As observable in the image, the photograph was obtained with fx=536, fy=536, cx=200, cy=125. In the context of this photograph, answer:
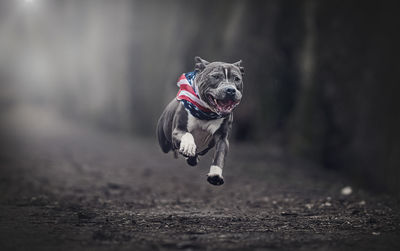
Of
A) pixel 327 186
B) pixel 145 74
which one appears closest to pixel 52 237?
pixel 327 186

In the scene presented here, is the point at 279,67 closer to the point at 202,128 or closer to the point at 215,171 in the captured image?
the point at 202,128

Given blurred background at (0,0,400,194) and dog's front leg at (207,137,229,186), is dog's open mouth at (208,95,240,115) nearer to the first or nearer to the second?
dog's front leg at (207,137,229,186)

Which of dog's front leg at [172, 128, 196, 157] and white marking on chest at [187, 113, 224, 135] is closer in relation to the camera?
dog's front leg at [172, 128, 196, 157]

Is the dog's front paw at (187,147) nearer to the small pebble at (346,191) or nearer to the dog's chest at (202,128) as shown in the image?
the dog's chest at (202,128)

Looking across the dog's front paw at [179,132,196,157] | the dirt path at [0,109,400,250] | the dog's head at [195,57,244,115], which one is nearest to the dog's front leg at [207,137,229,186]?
the dog's front paw at [179,132,196,157]

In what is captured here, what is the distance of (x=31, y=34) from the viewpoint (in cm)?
5581

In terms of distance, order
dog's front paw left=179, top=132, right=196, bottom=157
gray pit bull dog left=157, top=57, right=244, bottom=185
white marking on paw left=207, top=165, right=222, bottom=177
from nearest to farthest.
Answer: gray pit bull dog left=157, top=57, right=244, bottom=185, dog's front paw left=179, top=132, right=196, bottom=157, white marking on paw left=207, top=165, right=222, bottom=177

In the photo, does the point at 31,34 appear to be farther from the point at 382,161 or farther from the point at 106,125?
the point at 382,161

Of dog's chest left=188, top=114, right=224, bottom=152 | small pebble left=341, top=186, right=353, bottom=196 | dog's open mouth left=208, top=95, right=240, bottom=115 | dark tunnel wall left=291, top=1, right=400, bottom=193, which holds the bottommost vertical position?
dog's open mouth left=208, top=95, right=240, bottom=115

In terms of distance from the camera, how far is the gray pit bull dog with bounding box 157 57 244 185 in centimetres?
570

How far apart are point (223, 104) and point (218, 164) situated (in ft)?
2.69

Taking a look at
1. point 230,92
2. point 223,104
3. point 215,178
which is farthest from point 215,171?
point 230,92

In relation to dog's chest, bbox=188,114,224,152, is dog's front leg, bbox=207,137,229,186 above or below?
below

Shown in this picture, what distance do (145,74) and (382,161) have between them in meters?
15.1
